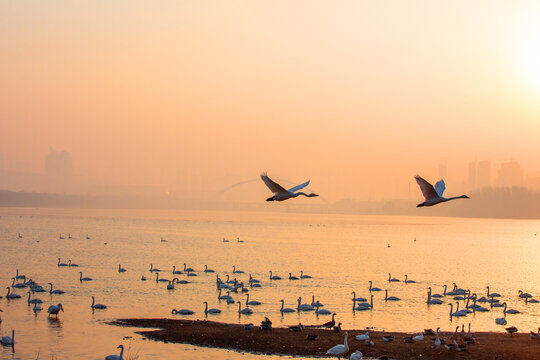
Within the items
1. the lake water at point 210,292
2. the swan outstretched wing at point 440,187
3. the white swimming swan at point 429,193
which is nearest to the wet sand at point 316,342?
the lake water at point 210,292

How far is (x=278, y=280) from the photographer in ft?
195

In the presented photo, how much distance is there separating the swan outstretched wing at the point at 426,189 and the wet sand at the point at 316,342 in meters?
11.9

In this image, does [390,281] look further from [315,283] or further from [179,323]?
[179,323]

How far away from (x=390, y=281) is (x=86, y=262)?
35557 millimetres

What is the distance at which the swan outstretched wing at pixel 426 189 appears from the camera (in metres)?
18.6

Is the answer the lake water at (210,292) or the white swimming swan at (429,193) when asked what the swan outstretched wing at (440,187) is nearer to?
the white swimming swan at (429,193)

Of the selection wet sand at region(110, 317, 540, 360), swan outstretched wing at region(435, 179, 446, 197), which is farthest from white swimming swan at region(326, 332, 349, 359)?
swan outstretched wing at region(435, 179, 446, 197)

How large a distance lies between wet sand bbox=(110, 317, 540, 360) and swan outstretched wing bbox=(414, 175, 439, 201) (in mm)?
11899

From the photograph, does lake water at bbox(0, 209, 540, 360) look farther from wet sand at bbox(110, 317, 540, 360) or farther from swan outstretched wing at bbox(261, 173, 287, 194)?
swan outstretched wing at bbox(261, 173, 287, 194)

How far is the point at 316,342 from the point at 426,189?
14005 millimetres

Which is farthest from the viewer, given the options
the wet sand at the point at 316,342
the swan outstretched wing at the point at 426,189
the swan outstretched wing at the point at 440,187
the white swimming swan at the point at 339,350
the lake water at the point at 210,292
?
the lake water at the point at 210,292

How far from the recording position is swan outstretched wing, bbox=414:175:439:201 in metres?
18.6

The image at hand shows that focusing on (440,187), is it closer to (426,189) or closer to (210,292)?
(426,189)

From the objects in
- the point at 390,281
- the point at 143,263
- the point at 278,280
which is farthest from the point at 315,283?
the point at 143,263
